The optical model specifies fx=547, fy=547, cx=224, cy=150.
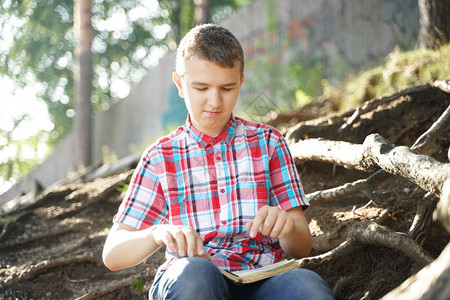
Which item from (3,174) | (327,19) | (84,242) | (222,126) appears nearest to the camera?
(222,126)

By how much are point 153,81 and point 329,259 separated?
1293 centimetres

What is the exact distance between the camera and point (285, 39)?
10.3 meters

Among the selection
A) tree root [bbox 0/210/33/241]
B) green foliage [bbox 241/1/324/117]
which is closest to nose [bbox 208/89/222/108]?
tree root [bbox 0/210/33/241]

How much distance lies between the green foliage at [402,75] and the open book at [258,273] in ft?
9.08

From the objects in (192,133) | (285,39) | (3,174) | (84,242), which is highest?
(285,39)

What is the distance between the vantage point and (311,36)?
9.70m

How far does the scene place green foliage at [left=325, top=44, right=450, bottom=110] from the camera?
463 centimetres

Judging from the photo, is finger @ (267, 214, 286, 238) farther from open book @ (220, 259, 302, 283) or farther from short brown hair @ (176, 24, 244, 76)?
short brown hair @ (176, 24, 244, 76)

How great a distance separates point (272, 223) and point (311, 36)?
821cm

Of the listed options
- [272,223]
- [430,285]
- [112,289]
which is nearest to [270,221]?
[272,223]

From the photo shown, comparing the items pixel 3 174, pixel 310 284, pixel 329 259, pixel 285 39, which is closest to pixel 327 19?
pixel 285 39

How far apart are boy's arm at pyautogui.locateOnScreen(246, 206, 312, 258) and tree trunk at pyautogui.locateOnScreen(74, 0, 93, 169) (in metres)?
12.1

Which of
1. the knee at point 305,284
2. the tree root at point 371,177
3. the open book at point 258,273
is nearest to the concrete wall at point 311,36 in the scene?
the tree root at point 371,177

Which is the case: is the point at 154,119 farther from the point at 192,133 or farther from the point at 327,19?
the point at 192,133
